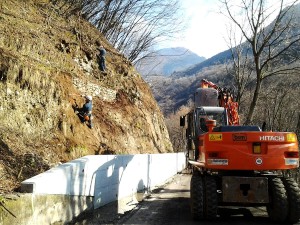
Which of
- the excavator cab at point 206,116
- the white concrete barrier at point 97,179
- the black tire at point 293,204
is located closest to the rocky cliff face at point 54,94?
the white concrete barrier at point 97,179

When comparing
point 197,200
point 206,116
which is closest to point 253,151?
point 197,200

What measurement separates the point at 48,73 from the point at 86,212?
9153 mm

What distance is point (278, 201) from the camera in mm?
8359

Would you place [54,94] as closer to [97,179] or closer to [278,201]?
[97,179]

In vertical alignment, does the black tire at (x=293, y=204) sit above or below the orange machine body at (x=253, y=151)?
below

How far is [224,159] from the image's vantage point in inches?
341

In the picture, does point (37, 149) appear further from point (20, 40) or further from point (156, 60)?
point (156, 60)

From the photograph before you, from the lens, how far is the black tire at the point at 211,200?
8.47 m

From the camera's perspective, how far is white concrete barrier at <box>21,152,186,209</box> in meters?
6.19

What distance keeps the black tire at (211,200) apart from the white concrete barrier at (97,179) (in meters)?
2.51

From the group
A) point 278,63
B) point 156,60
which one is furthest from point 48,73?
point 156,60

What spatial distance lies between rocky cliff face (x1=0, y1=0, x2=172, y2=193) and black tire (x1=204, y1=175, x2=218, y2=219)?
4345 millimetres

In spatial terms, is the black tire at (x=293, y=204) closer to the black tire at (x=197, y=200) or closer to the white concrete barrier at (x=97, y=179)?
the black tire at (x=197, y=200)

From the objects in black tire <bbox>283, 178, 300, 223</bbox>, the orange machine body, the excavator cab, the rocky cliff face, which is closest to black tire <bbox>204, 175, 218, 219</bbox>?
the orange machine body
